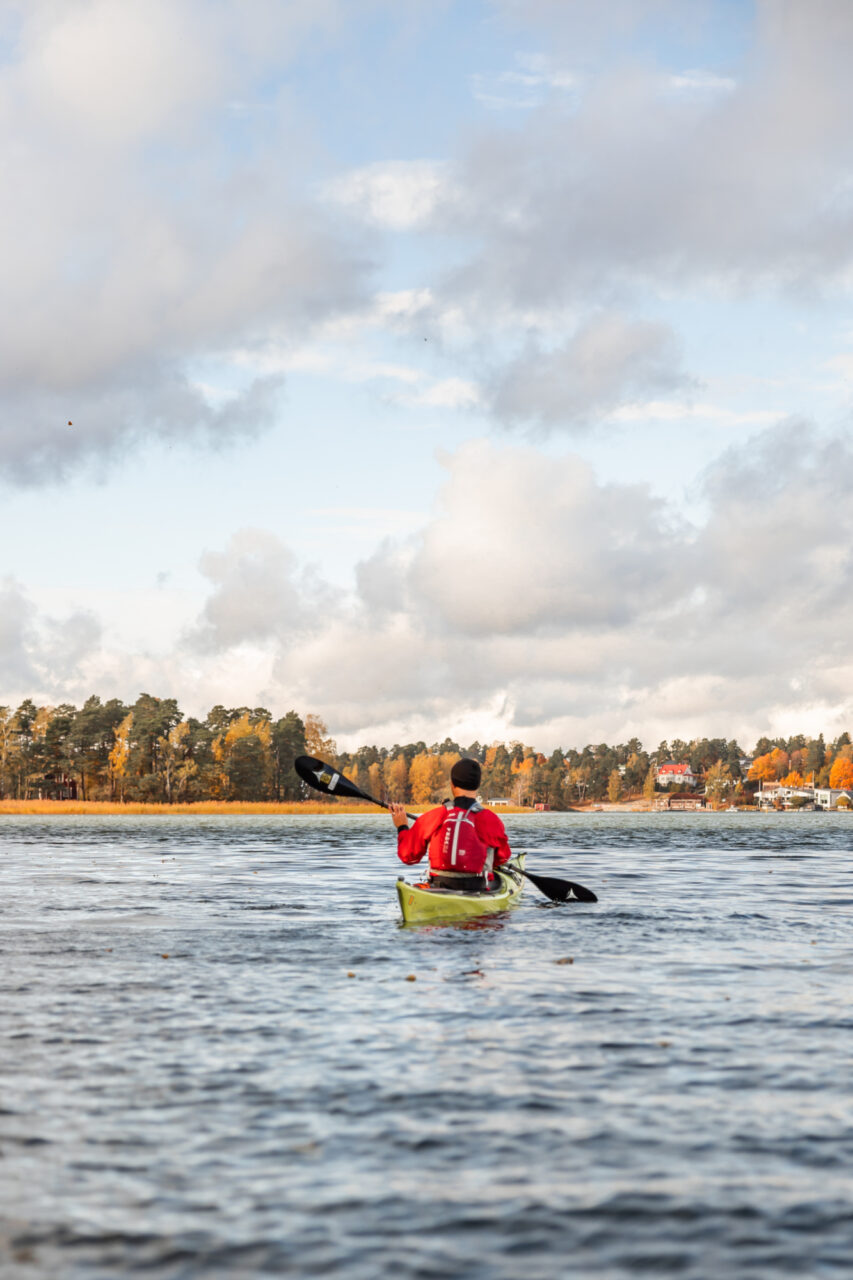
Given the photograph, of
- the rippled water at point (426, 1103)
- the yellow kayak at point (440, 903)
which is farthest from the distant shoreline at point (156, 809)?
the rippled water at point (426, 1103)

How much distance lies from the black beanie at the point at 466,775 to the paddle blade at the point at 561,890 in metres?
4.93

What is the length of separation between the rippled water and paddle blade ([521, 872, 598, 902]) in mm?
4477

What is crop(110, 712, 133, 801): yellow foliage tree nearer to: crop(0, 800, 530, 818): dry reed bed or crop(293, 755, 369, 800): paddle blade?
crop(0, 800, 530, 818): dry reed bed

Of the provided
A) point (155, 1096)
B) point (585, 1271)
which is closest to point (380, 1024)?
point (155, 1096)

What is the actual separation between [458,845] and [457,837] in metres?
0.14

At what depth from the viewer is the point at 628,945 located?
17.0m

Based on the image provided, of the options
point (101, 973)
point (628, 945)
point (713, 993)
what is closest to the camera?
point (713, 993)

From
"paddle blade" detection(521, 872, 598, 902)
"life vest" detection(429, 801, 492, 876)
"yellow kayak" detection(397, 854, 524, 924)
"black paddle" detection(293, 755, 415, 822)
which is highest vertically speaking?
"black paddle" detection(293, 755, 415, 822)

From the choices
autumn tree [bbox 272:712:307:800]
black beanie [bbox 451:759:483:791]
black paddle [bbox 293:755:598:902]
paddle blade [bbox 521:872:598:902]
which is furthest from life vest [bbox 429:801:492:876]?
autumn tree [bbox 272:712:307:800]

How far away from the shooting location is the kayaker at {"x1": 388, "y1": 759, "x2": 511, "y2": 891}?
60.6 feet

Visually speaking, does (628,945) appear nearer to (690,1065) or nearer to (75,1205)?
(690,1065)

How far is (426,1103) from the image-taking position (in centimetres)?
857

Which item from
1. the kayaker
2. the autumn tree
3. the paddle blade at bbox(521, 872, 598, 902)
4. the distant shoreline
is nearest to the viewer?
the kayaker

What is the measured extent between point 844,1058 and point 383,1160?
4768 mm
